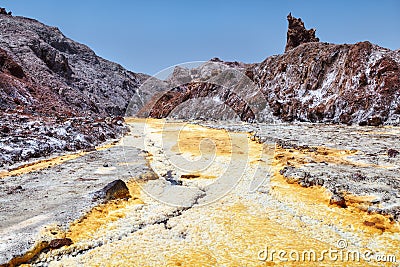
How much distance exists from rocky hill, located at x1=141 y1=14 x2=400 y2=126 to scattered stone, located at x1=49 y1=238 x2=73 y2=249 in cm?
4685

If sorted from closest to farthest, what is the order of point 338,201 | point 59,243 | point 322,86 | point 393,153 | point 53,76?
point 59,243 → point 338,201 → point 393,153 → point 322,86 → point 53,76

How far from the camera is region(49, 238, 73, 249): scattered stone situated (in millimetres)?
9352

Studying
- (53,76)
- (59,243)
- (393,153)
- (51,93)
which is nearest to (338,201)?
(59,243)

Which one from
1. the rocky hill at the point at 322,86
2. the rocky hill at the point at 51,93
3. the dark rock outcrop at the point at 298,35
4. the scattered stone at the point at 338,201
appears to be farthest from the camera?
the dark rock outcrop at the point at 298,35

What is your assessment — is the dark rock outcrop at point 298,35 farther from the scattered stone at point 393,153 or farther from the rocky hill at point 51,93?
the scattered stone at point 393,153

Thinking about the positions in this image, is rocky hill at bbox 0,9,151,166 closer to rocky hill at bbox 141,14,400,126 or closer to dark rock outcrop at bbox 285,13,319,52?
rocky hill at bbox 141,14,400,126

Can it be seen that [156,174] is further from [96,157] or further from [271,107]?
[271,107]

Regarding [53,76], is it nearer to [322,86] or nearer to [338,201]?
[322,86]

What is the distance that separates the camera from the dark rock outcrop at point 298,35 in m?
90.2

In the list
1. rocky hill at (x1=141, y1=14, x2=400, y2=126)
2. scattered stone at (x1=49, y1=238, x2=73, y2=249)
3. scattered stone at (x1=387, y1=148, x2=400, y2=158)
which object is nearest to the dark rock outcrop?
rocky hill at (x1=141, y1=14, x2=400, y2=126)

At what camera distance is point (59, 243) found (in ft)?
31.1

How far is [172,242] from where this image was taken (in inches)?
393

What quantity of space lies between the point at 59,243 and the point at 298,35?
94.7 metres

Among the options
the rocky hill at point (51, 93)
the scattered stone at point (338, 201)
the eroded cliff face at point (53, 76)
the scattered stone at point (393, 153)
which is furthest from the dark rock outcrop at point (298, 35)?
the scattered stone at point (338, 201)
